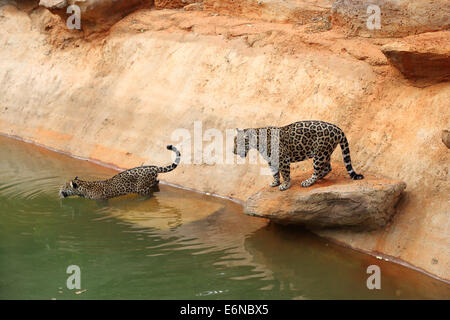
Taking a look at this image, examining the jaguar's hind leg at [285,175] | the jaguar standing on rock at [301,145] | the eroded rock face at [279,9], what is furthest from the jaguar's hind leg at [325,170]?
the eroded rock face at [279,9]

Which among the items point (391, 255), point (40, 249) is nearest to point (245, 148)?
point (391, 255)

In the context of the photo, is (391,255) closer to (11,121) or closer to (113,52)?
(113,52)

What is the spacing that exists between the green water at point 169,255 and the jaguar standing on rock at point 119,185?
149 mm

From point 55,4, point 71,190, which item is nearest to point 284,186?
point 71,190

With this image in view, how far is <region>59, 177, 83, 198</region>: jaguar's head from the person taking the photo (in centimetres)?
1024

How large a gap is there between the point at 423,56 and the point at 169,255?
472cm

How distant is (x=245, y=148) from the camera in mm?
9484

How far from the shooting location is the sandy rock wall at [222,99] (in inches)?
352

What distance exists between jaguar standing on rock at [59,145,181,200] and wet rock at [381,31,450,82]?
3782 millimetres

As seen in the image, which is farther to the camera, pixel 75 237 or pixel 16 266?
pixel 75 237

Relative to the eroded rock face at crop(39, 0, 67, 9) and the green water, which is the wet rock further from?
the eroded rock face at crop(39, 0, 67, 9)

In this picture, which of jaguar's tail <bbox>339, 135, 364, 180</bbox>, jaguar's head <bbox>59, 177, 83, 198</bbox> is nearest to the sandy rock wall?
jaguar's tail <bbox>339, 135, 364, 180</bbox>

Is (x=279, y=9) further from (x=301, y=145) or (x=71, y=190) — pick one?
(x=71, y=190)

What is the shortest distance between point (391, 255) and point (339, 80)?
11.9 feet
